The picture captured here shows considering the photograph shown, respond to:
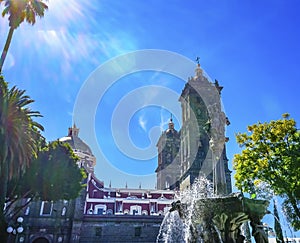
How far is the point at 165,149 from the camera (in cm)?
5441

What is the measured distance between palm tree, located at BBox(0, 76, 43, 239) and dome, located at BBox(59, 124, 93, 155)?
2683 cm

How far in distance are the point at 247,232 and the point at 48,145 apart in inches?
714

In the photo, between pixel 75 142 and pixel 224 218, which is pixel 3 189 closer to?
pixel 224 218

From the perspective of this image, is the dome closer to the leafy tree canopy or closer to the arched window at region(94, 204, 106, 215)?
the arched window at region(94, 204, 106, 215)

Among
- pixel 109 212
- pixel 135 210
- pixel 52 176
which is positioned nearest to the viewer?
pixel 52 176

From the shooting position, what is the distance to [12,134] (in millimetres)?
14508

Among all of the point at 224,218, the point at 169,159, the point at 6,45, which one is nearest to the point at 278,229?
the point at 224,218

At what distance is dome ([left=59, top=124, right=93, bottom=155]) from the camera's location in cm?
4283

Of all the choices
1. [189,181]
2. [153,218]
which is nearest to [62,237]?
[153,218]

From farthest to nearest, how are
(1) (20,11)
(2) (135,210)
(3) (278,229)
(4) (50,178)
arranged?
(2) (135,210)
(4) (50,178)
(3) (278,229)
(1) (20,11)

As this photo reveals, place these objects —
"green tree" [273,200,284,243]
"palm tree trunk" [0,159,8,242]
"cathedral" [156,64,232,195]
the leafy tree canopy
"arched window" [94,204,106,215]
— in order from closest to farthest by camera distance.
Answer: "palm tree trunk" [0,159,8,242]
"green tree" [273,200,284,243]
the leafy tree canopy
"arched window" [94,204,106,215]
"cathedral" [156,64,232,195]

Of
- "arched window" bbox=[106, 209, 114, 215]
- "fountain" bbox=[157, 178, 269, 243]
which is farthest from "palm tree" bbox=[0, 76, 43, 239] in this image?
"arched window" bbox=[106, 209, 114, 215]

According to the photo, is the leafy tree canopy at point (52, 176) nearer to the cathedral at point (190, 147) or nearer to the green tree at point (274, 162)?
the green tree at point (274, 162)

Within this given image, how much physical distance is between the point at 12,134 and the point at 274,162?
48.4 feet
